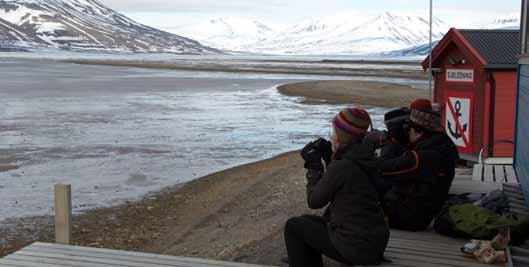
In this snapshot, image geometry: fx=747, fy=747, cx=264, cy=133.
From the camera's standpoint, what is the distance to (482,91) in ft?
37.4

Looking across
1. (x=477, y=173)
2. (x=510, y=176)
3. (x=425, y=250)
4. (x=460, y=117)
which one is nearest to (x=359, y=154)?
(x=425, y=250)

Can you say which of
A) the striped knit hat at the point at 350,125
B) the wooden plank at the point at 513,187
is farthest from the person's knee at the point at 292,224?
the wooden plank at the point at 513,187

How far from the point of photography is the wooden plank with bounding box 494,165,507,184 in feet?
32.4

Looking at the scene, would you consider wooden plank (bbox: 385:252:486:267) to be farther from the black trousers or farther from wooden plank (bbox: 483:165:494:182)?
wooden plank (bbox: 483:165:494:182)

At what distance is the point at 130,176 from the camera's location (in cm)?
1495

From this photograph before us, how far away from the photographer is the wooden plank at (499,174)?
32.4 feet

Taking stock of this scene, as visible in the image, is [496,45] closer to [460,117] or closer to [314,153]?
[460,117]

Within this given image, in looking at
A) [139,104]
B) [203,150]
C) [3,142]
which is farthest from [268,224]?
[139,104]

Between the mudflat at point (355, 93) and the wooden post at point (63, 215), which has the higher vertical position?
the wooden post at point (63, 215)

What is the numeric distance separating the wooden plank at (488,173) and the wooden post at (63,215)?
544 cm

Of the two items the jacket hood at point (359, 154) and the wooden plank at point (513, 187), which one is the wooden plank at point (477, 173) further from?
the jacket hood at point (359, 154)

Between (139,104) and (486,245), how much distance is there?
2734 cm

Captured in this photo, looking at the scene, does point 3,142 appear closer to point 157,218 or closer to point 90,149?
point 90,149

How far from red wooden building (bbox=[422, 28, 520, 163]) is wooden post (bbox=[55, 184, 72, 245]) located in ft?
21.8
